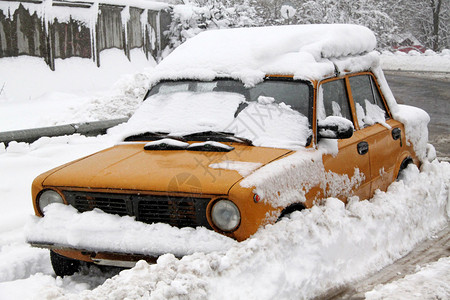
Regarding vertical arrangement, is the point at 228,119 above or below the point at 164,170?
above

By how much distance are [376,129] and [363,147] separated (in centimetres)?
48

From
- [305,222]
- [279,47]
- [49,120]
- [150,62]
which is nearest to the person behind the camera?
[305,222]

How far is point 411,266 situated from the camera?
15.8 ft

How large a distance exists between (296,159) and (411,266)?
55.6 inches

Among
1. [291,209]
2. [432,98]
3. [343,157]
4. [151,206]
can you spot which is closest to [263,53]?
[343,157]

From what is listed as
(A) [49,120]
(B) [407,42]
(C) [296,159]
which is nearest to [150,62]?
(A) [49,120]

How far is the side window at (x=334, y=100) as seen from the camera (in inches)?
197

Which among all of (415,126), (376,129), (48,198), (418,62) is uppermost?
(376,129)

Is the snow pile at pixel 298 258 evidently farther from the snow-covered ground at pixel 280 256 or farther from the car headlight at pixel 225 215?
the car headlight at pixel 225 215

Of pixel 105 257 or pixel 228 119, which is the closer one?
pixel 105 257

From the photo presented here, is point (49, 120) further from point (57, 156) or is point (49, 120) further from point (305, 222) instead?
point (305, 222)

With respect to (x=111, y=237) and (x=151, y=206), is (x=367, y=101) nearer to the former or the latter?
(x=151, y=206)

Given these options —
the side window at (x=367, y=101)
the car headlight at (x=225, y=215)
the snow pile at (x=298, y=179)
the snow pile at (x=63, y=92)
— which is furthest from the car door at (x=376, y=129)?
the snow pile at (x=63, y=92)

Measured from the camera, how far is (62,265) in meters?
4.55
